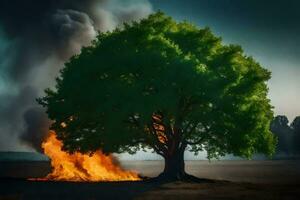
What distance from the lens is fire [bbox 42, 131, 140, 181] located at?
174 feet

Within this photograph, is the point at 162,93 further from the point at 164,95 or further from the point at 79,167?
the point at 79,167

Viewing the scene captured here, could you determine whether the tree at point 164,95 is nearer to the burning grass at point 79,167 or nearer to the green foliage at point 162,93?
the green foliage at point 162,93

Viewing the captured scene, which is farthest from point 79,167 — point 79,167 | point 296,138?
point 296,138

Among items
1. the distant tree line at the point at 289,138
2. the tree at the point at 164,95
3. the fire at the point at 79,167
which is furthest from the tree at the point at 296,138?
the tree at the point at 164,95

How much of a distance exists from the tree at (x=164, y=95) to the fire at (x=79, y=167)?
7113 millimetres

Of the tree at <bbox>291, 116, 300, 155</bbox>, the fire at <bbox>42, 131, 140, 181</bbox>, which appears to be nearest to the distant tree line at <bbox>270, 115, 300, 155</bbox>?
the tree at <bbox>291, 116, 300, 155</bbox>

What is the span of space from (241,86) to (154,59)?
28.8ft

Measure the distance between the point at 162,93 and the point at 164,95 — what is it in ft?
1.07

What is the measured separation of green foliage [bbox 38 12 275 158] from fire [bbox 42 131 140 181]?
764cm

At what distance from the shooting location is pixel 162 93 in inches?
1596

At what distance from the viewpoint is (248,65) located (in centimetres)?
4788

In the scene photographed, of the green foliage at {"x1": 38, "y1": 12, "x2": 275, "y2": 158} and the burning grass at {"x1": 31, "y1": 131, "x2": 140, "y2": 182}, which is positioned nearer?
the green foliage at {"x1": 38, "y1": 12, "x2": 275, "y2": 158}

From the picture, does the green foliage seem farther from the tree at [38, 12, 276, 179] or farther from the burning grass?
the burning grass

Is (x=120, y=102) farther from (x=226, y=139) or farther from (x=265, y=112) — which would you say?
(x=265, y=112)
